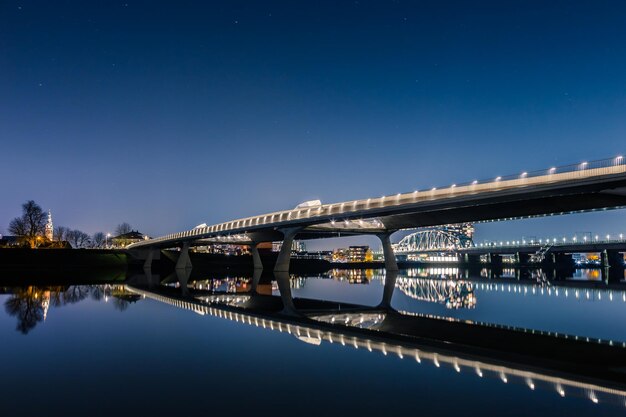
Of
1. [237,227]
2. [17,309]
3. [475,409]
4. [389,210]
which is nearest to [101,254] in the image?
[237,227]

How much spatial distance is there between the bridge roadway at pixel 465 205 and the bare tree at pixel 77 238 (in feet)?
345

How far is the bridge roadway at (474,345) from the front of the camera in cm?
1075

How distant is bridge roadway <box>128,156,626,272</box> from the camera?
39.2m

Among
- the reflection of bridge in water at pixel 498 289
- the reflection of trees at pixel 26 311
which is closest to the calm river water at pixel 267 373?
the reflection of trees at pixel 26 311

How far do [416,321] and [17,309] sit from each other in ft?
74.9

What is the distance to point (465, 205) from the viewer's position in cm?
4831

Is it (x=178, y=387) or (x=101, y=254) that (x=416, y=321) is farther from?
(x=101, y=254)

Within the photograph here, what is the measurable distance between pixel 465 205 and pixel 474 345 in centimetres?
3543

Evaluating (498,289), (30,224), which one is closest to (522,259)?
(498,289)

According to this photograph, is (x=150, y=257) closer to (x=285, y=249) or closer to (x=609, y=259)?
(x=285, y=249)

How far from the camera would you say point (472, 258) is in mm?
168500

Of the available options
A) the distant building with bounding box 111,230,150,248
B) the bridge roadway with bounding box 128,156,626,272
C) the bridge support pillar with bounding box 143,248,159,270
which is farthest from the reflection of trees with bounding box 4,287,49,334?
the distant building with bounding box 111,230,150,248

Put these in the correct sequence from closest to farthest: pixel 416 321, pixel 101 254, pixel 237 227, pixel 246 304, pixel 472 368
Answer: pixel 472 368
pixel 416 321
pixel 246 304
pixel 237 227
pixel 101 254

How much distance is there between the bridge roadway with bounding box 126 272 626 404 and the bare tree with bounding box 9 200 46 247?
116393 millimetres
